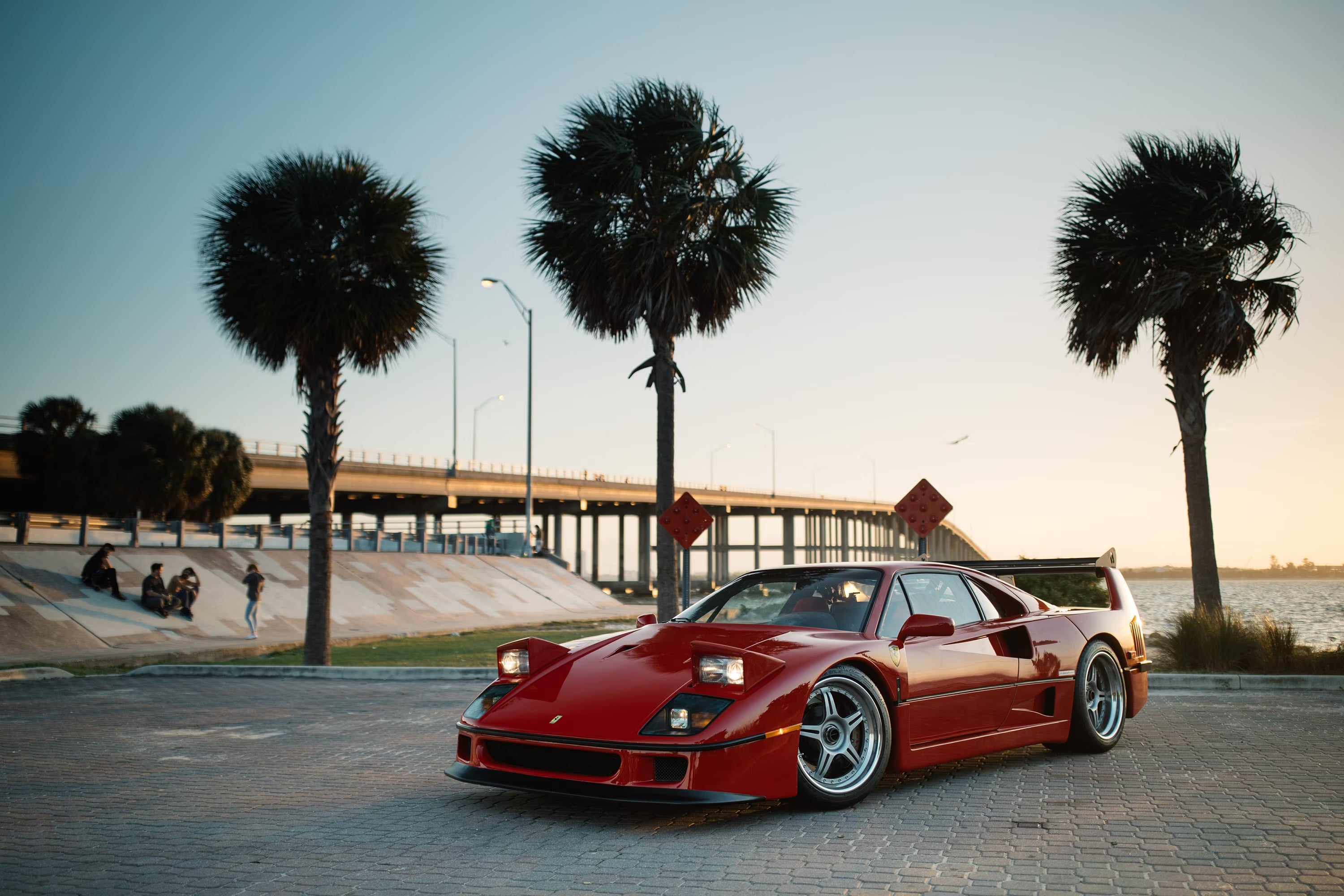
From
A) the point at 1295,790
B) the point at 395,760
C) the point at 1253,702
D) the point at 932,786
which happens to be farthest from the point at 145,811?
the point at 1253,702

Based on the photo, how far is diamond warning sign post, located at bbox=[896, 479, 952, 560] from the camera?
15086mm

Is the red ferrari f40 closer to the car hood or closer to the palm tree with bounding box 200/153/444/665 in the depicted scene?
the car hood

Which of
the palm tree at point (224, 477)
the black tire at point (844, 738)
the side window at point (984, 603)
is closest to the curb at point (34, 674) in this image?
the black tire at point (844, 738)

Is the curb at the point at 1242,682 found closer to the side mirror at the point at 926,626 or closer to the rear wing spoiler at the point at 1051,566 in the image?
the rear wing spoiler at the point at 1051,566

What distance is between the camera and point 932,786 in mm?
5926

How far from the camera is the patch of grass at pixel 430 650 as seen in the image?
16.3m

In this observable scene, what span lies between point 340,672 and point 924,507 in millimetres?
8584

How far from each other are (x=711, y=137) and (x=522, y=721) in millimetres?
14307

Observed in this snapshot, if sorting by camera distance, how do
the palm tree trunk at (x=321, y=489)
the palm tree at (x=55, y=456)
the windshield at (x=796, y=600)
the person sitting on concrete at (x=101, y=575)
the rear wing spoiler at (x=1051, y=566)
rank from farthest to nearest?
the palm tree at (x=55, y=456) → the person sitting on concrete at (x=101, y=575) → the palm tree trunk at (x=321, y=489) → the rear wing spoiler at (x=1051, y=566) → the windshield at (x=796, y=600)

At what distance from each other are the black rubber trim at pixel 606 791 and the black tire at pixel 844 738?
0.56m

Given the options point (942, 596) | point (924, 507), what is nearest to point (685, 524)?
point (924, 507)

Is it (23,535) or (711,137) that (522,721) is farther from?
(23,535)

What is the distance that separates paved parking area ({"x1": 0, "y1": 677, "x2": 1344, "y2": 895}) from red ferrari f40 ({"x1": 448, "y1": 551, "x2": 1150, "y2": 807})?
23 centimetres

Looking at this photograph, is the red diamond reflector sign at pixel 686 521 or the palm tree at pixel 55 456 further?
the palm tree at pixel 55 456
